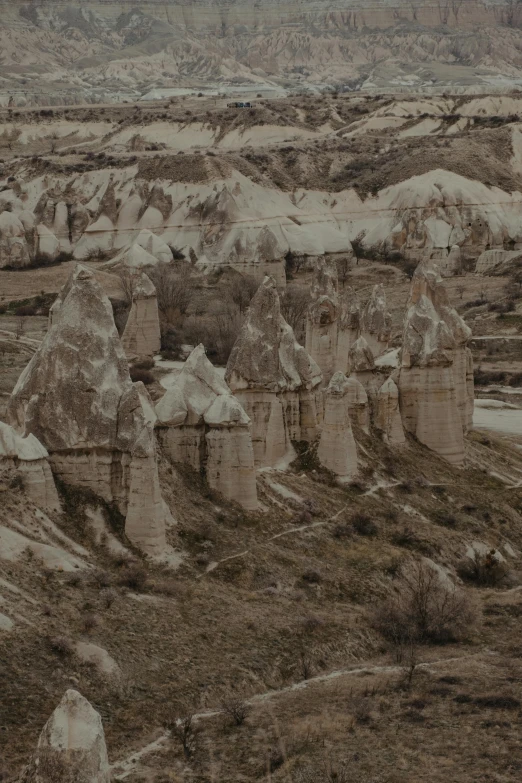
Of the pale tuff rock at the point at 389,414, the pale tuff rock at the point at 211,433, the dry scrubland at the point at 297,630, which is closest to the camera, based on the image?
the dry scrubland at the point at 297,630

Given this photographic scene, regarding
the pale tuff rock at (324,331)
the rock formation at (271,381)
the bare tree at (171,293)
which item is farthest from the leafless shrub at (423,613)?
the bare tree at (171,293)

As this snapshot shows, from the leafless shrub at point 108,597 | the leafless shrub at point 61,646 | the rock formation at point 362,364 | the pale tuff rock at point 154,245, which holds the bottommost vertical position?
the leafless shrub at point 61,646

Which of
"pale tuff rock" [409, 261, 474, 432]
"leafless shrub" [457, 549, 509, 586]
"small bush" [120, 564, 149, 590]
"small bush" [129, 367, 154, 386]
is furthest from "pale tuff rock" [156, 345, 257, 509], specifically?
"small bush" [129, 367, 154, 386]

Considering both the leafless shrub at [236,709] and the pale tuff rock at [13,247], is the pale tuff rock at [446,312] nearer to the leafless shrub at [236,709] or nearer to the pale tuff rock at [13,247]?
the leafless shrub at [236,709]

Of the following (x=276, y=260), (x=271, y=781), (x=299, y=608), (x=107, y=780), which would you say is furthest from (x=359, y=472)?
(x=276, y=260)

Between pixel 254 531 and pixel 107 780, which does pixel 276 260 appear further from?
pixel 107 780

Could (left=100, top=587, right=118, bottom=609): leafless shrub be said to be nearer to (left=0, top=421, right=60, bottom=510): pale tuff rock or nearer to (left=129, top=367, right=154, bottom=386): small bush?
(left=0, top=421, right=60, bottom=510): pale tuff rock

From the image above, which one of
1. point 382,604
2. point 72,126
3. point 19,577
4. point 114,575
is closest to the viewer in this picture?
point 19,577

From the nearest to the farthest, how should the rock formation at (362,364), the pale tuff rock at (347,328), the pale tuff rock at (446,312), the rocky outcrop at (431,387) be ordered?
the rocky outcrop at (431,387)
the rock formation at (362,364)
the pale tuff rock at (446,312)
the pale tuff rock at (347,328)
